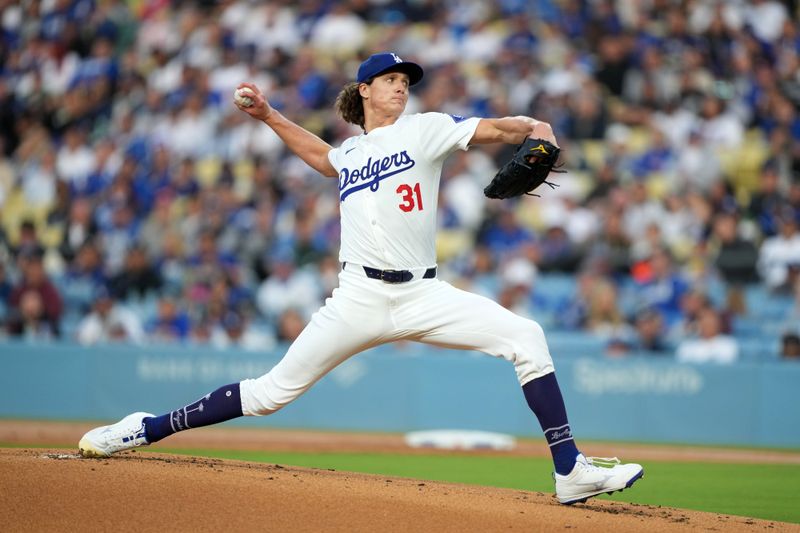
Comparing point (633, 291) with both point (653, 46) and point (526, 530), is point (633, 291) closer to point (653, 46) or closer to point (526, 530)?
point (653, 46)

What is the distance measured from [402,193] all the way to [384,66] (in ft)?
2.14

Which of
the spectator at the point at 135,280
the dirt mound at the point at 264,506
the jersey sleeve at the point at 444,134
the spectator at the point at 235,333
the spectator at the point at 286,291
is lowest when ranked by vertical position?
the dirt mound at the point at 264,506

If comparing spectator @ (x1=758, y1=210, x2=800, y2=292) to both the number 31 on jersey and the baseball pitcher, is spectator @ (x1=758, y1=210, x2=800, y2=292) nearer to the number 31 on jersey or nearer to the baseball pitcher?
the baseball pitcher

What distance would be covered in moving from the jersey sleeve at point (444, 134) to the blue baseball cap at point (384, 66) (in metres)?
0.32

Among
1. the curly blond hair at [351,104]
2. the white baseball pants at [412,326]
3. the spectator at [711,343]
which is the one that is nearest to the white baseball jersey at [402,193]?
the white baseball pants at [412,326]

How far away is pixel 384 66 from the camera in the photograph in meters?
5.34

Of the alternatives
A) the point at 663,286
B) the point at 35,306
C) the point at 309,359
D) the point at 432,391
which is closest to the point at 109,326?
the point at 35,306

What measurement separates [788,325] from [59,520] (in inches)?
335

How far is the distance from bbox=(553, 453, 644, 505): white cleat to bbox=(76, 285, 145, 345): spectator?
8.50m

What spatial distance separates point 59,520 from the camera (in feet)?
15.6

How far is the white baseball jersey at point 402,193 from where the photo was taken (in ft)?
16.9

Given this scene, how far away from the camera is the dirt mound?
15.4ft

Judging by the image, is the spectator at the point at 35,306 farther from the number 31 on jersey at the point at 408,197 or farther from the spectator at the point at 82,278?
the number 31 on jersey at the point at 408,197

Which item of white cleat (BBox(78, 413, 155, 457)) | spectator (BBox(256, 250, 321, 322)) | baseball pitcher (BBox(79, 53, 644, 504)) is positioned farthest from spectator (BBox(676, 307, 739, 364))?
white cleat (BBox(78, 413, 155, 457))
